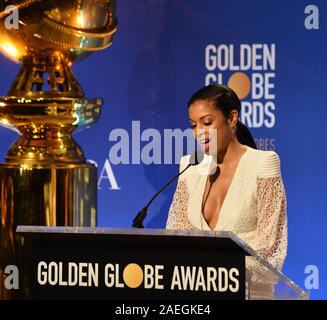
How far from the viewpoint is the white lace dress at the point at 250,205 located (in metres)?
2.20

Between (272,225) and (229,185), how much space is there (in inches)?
8.4

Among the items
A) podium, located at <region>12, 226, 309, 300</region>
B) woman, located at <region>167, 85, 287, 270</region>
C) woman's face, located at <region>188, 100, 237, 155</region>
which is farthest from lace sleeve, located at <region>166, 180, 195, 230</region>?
podium, located at <region>12, 226, 309, 300</region>

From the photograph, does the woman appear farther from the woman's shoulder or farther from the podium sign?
the podium sign

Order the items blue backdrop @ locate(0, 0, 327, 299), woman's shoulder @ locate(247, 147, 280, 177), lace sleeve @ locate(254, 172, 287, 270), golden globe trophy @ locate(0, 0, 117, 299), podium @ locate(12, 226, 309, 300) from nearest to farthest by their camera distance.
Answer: podium @ locate(12, 226, 309, 300) → golden globe trophy @ locate(0, 0, 117, 299) → lace sleeve @ locate(254, 172, 287, 270) → woman's shoulder @ locate(247, 147, 280, 177) → blue backdrop @ locate(0, 0, 327, 299)

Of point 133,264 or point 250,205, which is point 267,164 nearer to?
point 250,205

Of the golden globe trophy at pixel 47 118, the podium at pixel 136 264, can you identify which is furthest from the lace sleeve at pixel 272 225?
the podium at pixel 136 264

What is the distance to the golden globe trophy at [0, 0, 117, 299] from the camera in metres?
1.79

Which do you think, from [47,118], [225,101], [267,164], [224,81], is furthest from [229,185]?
[47,118]

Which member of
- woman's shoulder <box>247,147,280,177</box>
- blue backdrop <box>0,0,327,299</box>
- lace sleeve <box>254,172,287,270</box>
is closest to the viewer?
lace sleeve <box>254,172,287,270</box>

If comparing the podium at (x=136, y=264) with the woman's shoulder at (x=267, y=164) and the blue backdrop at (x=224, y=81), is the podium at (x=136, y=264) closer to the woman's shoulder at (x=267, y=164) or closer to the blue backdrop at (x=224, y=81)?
the woman's shoulder at (x=267, y=164)

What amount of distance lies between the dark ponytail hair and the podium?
1215mm

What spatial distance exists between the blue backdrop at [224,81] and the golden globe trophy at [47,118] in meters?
0.67
